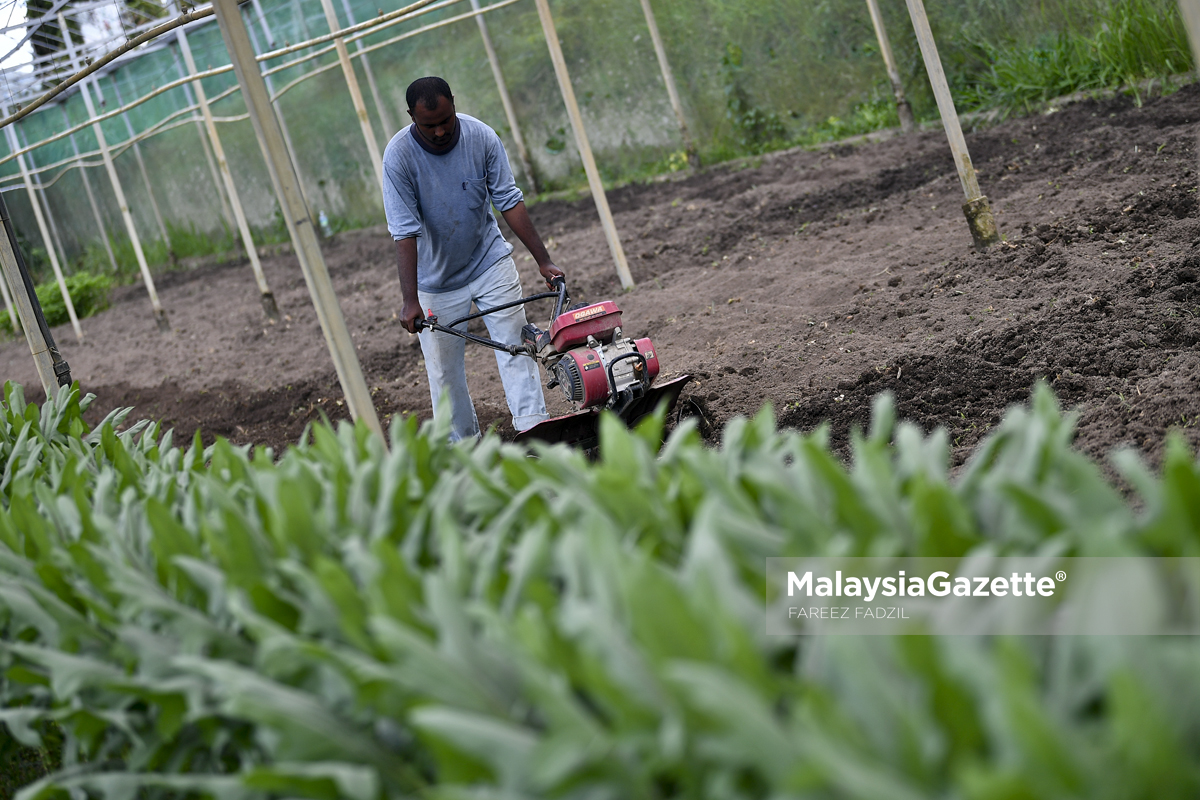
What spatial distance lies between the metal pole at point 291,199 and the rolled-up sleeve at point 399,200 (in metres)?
1.68

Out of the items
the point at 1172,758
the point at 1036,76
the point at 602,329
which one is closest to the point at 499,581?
the point at 1172,758

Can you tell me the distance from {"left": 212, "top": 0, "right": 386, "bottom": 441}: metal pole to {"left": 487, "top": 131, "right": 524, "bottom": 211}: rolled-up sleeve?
1.98 m

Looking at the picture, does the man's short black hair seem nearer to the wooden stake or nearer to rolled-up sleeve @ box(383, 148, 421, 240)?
rolled-up sleeve @ box(383, 148, 421, 240)

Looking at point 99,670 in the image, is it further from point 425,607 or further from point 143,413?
point 143,413

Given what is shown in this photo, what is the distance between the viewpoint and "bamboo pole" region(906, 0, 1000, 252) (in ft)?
17.2

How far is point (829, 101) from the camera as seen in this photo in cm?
1077

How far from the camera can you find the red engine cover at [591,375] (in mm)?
4281

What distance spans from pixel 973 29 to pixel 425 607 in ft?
31.5

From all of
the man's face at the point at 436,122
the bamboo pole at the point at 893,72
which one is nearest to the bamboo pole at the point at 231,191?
the man's face at the point at 436,122

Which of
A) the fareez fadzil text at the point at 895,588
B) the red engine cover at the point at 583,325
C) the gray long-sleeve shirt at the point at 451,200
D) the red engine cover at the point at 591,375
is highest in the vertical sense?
the gray long-sleeve shirt at the point at 451,200

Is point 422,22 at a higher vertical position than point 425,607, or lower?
higher

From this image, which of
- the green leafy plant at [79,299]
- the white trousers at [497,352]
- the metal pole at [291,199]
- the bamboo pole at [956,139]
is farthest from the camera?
the green leafy plant at [79,299]

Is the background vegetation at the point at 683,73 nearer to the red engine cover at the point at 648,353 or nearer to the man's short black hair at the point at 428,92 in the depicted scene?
the red engine cover at the point at 648,353

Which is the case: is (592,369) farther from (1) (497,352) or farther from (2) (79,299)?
(2) (79,299)
